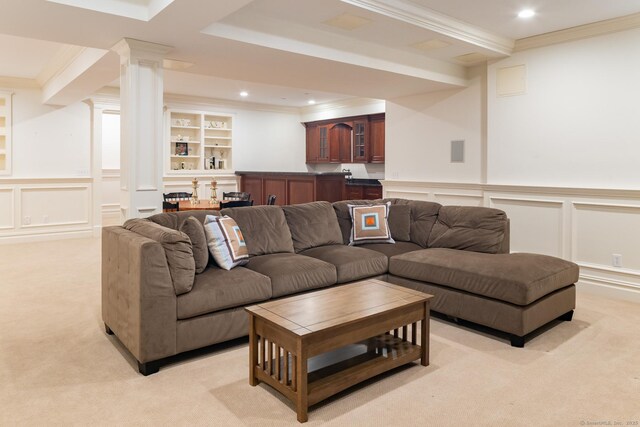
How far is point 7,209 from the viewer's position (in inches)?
287

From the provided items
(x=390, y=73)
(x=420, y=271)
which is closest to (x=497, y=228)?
(x=420, y=271)

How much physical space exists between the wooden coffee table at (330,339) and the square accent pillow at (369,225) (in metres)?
1.51

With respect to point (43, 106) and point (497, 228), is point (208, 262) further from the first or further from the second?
point (43, 106)

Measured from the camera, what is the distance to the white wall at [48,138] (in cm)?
739

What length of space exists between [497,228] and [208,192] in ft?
22.9

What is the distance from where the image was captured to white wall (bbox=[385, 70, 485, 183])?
19.1 ft

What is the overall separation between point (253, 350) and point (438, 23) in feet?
11.8

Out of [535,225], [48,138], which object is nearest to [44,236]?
[48,138]

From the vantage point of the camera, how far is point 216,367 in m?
2.81

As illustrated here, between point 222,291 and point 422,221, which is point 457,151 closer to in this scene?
point 422,221

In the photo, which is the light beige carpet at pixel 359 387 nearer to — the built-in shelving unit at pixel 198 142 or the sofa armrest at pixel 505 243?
the sofa armrest at pixel 505 243

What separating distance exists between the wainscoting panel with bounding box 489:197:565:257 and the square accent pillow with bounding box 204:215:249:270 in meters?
3.44

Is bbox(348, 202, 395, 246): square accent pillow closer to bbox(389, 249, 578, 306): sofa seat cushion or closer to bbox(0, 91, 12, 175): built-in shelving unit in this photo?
bbox(389, 249, 578, 306): sofa seat cushion

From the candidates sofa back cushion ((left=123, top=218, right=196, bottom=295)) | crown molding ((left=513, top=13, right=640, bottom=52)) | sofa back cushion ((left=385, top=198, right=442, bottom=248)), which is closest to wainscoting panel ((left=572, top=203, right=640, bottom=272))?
sofa back cushion ((left=385, top=198, right=442, bottom=248))
